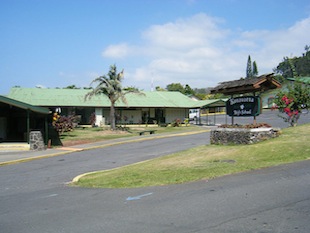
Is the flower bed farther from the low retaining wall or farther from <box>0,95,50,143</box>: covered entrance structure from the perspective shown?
<box>0,95,50,143</box>: covered entrance structure

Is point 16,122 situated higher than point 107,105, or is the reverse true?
point 107,105

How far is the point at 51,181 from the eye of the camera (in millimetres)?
11234

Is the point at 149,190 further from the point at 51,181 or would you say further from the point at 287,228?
the point at 51,181

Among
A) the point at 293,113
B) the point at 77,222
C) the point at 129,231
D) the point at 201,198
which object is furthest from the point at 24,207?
the point at 293,113

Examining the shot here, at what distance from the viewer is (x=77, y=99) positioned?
129 ft

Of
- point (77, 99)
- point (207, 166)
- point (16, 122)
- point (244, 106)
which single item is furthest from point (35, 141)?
point (77, 99)

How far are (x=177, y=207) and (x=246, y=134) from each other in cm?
905

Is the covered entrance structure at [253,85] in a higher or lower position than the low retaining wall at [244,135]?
higher

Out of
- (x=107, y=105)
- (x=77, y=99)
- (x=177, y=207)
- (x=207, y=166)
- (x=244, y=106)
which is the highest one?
(x=77, y=99)

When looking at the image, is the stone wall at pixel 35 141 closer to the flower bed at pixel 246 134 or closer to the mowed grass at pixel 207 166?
the mowed grass at pixel 207 166

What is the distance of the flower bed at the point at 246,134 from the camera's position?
47.3 ft

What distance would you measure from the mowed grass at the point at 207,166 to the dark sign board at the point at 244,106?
246cm

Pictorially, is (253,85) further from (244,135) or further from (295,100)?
(295,100)

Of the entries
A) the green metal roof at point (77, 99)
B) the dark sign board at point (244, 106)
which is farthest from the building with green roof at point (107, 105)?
the dark sign board at point (244, 106)
